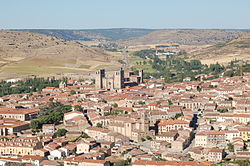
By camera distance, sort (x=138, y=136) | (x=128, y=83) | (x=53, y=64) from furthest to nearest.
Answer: (x=53, y=64)
(x=128, y=83)
(x=138, y=136)

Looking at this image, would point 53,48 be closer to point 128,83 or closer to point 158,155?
point 128,83

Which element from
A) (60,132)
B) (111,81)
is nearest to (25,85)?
(111,81)

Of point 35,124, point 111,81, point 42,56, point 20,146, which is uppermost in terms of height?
point 42,56

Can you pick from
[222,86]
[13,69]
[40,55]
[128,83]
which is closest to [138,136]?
[222,86]

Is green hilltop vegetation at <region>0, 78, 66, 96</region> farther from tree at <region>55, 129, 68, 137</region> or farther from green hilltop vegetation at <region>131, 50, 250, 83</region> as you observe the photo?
tree at <region>55, 129, 68, 137</region>

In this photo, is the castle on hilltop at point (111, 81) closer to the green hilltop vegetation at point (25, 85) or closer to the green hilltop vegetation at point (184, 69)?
the green hilltop vegetation at point (25, 85)

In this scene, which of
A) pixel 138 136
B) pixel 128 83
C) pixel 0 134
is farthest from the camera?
pixel 128 83

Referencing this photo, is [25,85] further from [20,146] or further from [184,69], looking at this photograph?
[20,146]
